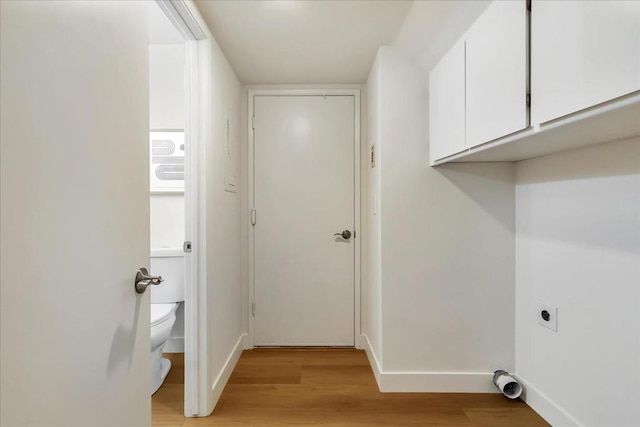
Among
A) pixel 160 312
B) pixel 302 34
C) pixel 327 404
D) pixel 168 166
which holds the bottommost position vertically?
pixel 327 404

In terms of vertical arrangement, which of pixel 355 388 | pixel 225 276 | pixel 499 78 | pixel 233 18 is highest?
pixel 233 18

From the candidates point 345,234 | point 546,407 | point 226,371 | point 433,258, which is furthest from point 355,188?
point 546,407

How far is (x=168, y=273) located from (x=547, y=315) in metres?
2.37

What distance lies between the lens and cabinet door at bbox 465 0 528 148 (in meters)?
1.22

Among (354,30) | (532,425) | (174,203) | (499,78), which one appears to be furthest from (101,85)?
(532,425)

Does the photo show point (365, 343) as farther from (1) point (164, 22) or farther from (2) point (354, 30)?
(1) point (164, 22)

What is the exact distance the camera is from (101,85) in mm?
820

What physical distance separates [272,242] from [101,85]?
6.75 feet

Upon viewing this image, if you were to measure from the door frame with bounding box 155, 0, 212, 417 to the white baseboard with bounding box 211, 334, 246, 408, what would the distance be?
12cm

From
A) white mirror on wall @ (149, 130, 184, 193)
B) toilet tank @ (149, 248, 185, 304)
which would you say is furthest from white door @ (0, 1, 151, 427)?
white mirror on wall @ (149, 130, 184, 193)

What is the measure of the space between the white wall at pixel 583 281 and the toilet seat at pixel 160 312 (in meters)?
2.17

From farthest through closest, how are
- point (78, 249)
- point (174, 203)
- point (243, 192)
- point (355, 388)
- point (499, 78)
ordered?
point (243, 192)
point (174, 203)
point (355, 388)
point (499, 78)
point (78, 249)

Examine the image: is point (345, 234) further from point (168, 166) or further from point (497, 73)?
point (497, 73)

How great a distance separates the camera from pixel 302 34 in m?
1.98
